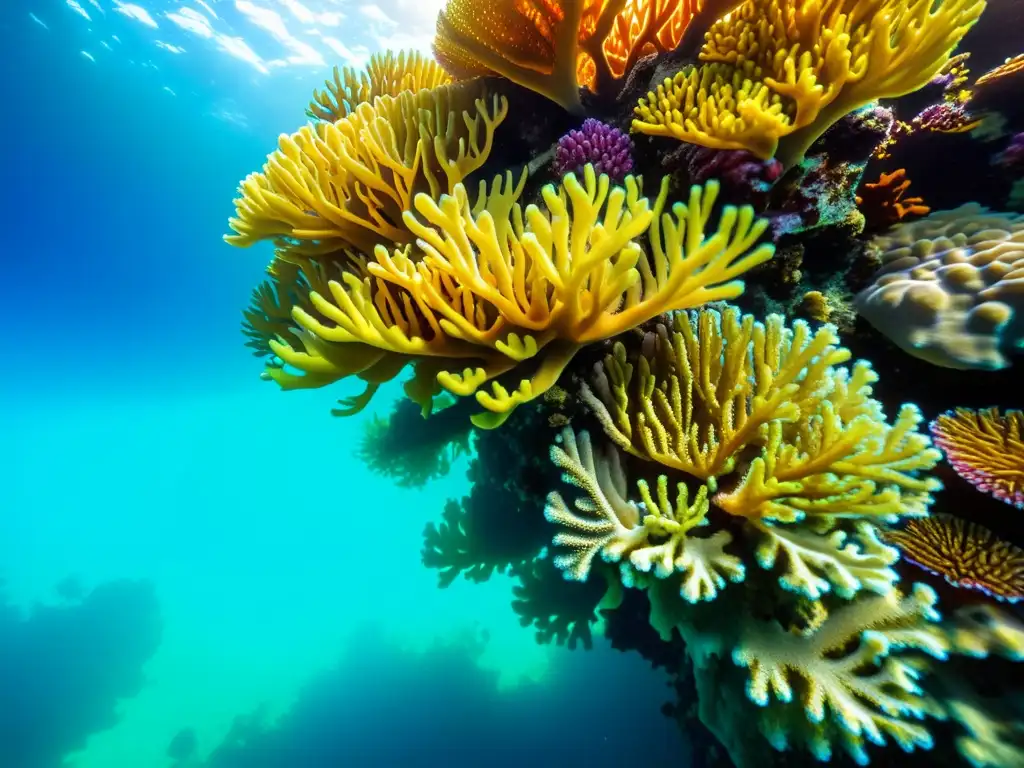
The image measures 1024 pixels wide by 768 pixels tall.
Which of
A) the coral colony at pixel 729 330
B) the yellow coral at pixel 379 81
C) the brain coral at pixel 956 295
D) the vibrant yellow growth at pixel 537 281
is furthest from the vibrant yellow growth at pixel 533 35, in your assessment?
the brain coral at pixel 956 295

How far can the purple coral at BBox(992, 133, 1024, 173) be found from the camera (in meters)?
3.87

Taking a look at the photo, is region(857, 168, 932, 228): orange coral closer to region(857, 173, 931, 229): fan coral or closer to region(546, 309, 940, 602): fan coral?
region(857, 173, 931, 229): fan coral

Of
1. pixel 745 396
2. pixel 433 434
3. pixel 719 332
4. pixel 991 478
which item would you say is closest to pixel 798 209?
pixel 719 332

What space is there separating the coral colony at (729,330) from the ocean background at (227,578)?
5.91ft

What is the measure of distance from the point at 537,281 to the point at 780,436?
124cm

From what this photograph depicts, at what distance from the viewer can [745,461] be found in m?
2.25

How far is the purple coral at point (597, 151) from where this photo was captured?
2.84 meters

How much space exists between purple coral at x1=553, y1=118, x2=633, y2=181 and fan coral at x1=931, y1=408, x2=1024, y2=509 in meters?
2.38

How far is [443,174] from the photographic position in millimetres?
3193

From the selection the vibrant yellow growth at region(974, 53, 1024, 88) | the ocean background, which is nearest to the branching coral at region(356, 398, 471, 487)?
the ocean background

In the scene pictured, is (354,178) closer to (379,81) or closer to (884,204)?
(379,81)

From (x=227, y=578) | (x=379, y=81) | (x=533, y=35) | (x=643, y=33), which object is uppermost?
(x=379, y=81)

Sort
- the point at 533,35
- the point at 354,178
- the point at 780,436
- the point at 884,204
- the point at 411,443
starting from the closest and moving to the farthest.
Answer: the point at 780,436
the point at 354,178
the point at 533,35
the point at 884,204
the point at 411,443

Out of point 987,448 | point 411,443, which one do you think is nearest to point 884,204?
point 987,448
